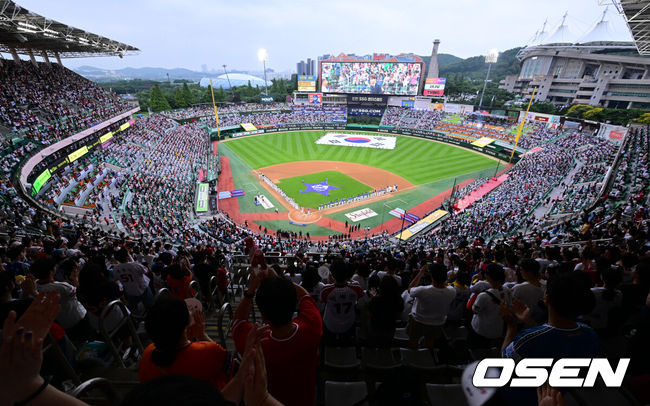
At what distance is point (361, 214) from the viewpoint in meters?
26.6

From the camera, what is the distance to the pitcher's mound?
2547 centimetres

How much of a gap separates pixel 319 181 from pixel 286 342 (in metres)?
31.6

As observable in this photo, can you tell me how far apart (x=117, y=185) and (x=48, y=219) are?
11.6 metres

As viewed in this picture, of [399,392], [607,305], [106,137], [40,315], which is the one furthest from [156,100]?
[607,305]

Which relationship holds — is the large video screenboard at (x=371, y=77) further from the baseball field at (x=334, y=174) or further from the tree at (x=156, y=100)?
Answer: the tree at (x=156, y=100)

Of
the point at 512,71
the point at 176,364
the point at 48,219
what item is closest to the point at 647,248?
the point at 176,364

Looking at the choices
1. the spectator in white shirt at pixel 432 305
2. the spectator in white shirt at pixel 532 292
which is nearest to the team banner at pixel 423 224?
the spectator in white shirt at pixel 532 292

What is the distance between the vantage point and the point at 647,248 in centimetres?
721

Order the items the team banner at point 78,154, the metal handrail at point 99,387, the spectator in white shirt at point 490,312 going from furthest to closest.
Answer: the team banner at point 78,154 → the spectator in white shirt at point 490,312 → the metal handrail at point 99,387

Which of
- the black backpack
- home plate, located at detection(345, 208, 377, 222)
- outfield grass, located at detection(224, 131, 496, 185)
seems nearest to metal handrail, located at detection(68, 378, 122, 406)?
the black backpack

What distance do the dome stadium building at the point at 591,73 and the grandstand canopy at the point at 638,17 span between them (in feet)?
176

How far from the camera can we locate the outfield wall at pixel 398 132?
44.2 meters

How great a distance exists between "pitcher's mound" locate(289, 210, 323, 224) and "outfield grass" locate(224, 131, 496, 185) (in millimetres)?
14395

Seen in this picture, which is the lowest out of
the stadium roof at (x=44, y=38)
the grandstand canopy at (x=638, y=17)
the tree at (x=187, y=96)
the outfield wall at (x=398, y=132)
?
the outfield wall at (x=398, y=132)
